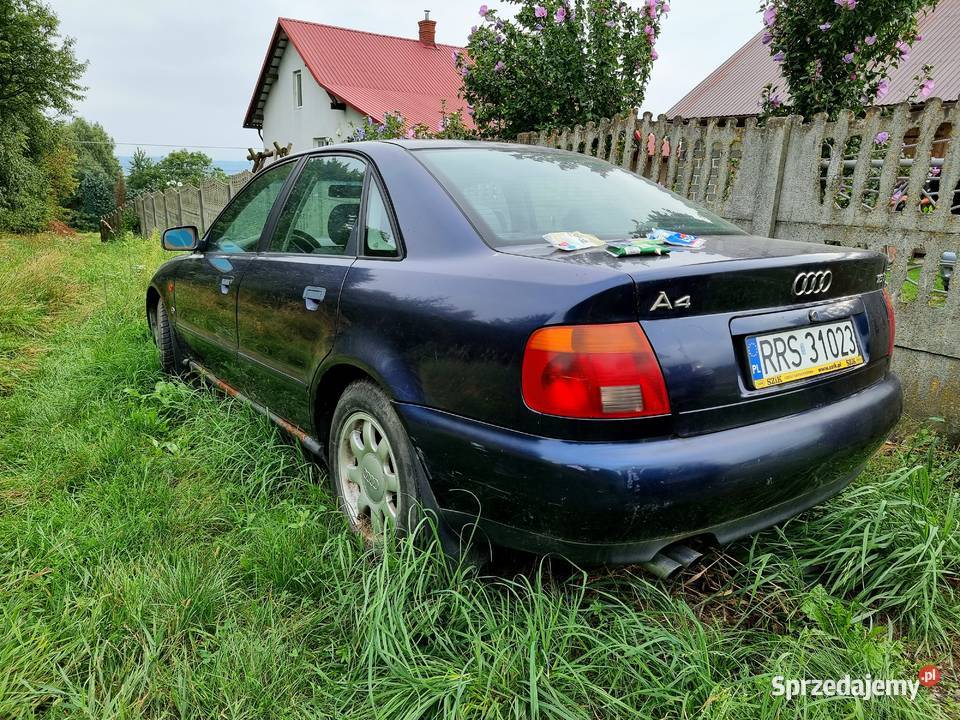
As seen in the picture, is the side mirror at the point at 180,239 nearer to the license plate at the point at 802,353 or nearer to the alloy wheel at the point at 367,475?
the alloy wheel at the point at 367,475

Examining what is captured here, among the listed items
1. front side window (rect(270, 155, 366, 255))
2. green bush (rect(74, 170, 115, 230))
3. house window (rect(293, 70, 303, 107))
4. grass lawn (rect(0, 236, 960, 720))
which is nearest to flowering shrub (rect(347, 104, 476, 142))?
front side window (rect(270, 155, 366, 255))

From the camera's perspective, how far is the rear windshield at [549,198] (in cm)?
213

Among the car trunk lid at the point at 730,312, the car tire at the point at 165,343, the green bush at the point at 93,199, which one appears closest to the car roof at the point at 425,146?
the car trunk lid at the point at 730,312

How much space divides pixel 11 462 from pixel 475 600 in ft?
8.66

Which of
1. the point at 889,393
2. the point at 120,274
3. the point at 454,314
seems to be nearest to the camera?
the point at 454,314

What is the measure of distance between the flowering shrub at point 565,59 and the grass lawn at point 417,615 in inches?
227

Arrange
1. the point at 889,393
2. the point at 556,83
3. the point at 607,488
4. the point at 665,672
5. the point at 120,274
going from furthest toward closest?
1. the point at 120,274
2. the point at 556,83
3. the point at 889,393
4. the point at 665,672
5. the point at 607,488

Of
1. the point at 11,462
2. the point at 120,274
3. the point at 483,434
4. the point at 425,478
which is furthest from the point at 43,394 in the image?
the point at 120,274

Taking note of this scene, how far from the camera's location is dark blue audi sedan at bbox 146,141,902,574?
159 centimetres

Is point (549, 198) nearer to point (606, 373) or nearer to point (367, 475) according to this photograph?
point (606, 373)

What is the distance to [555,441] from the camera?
5.27ft

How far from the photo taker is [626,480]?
5.06ft

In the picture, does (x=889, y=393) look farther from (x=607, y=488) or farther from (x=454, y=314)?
(x=454, y=314)

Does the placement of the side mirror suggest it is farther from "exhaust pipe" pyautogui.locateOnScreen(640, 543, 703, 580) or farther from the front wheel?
"exhaust pipe" pyautogui.locateOnScreen(640, 543, 703, 580)
